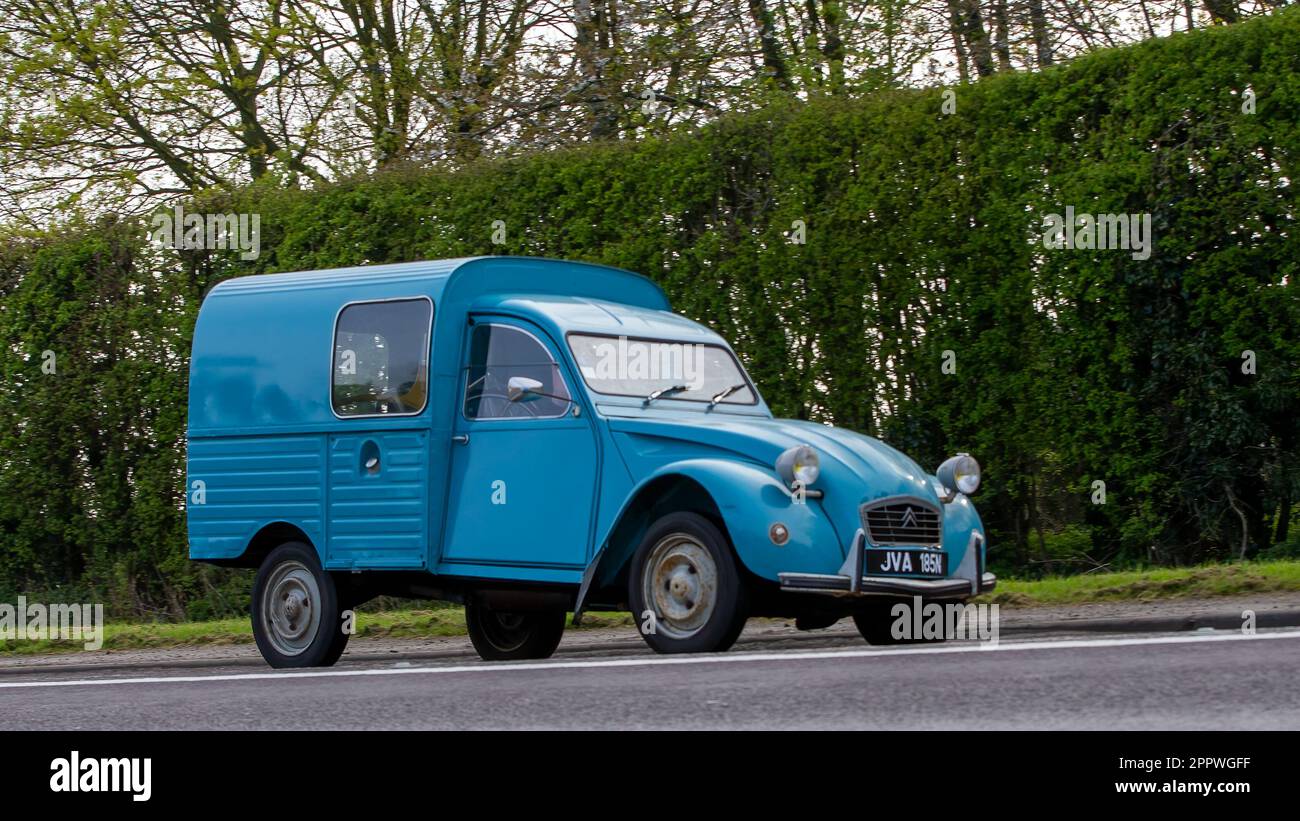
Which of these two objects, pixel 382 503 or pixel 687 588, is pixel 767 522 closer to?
pixel 687 588

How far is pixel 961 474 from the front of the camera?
10.1 metres

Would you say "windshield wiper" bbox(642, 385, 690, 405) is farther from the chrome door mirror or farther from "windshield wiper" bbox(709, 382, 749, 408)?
the chrome door mirror

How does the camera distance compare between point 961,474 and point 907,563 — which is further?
point 961,474

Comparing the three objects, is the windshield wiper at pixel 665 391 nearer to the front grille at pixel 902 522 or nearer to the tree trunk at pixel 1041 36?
the front grille at pixel 902 522

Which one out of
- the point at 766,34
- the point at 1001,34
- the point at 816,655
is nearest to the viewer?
the point at 816,655

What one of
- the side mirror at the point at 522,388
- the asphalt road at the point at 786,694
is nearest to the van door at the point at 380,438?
the side mirror at the point at 522,388

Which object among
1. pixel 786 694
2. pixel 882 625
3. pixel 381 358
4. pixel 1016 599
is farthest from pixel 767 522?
pixel 1016 599

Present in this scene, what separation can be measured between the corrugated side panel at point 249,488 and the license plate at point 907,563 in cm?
368

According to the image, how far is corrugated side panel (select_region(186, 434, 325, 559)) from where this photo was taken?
1110cm

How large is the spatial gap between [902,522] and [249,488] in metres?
4.38

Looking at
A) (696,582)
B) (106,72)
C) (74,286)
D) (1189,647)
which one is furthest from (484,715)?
(106,72)

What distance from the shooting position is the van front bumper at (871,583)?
8.92 meters

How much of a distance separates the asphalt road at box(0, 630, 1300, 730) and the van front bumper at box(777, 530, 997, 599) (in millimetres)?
336

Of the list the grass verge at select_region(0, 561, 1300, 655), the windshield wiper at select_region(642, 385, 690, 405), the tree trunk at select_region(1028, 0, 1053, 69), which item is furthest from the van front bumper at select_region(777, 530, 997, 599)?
the tree trunk at select_region(1028, 0, 1053, 69)
